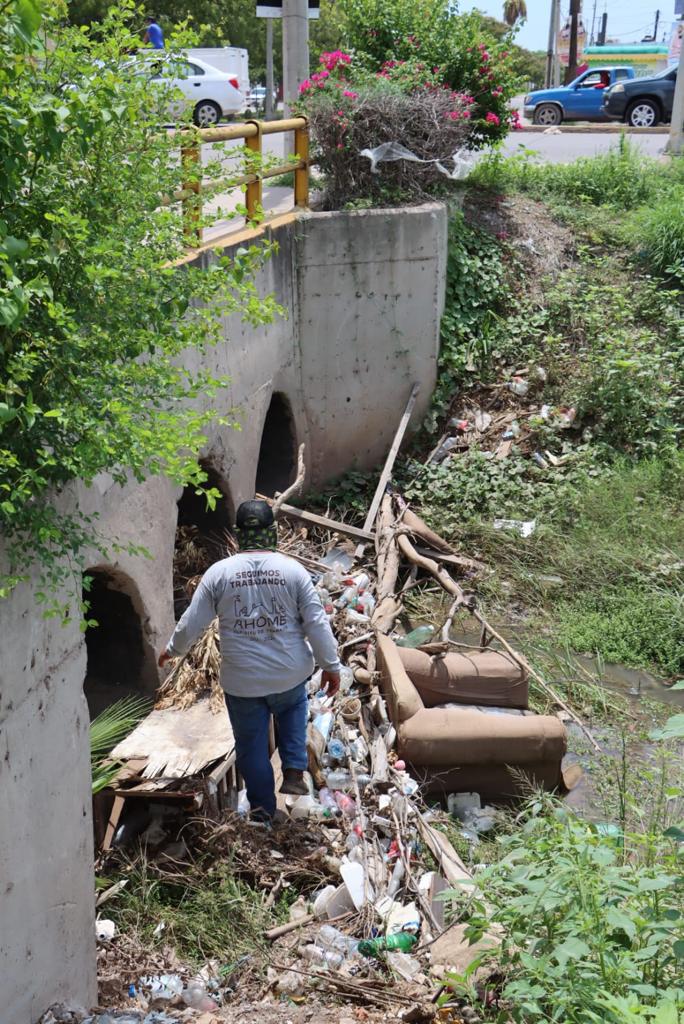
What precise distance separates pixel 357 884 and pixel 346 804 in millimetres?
841

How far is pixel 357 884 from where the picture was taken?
16.0 feet

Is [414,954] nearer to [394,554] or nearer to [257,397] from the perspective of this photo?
[394,554]

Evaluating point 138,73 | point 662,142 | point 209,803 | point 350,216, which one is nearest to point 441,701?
point 209,803

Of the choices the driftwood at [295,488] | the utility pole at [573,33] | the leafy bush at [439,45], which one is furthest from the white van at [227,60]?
the driftwood at [295,488]

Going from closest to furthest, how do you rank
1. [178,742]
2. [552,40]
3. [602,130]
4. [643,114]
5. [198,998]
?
1. [198,998]
2. [178,742]
3. [602,130]
4. [643,114]
5. [552,40]

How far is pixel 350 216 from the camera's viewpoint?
9922 millimetres

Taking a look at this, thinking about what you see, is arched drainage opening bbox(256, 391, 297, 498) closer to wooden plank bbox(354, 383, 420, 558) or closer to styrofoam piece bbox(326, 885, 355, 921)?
wooden plank bbox(354, 383, 420, 558)

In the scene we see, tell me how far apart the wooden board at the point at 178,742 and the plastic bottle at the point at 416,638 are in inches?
77.9

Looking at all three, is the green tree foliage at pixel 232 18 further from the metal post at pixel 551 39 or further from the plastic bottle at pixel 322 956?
the plastic bottle at pixel 322 956

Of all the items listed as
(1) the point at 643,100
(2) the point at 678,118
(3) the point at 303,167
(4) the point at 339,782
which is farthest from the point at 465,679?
(1) the point at 643,100

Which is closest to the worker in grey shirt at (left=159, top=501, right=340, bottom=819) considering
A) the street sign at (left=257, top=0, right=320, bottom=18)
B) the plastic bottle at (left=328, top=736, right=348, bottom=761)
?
the plastic bottle at (left=328, top=736, right=348, bottom=761)

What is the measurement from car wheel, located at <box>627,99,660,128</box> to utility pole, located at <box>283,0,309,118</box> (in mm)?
12673

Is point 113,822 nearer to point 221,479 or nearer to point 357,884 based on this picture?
point 357,884

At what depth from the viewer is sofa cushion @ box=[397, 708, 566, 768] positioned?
614 cm
